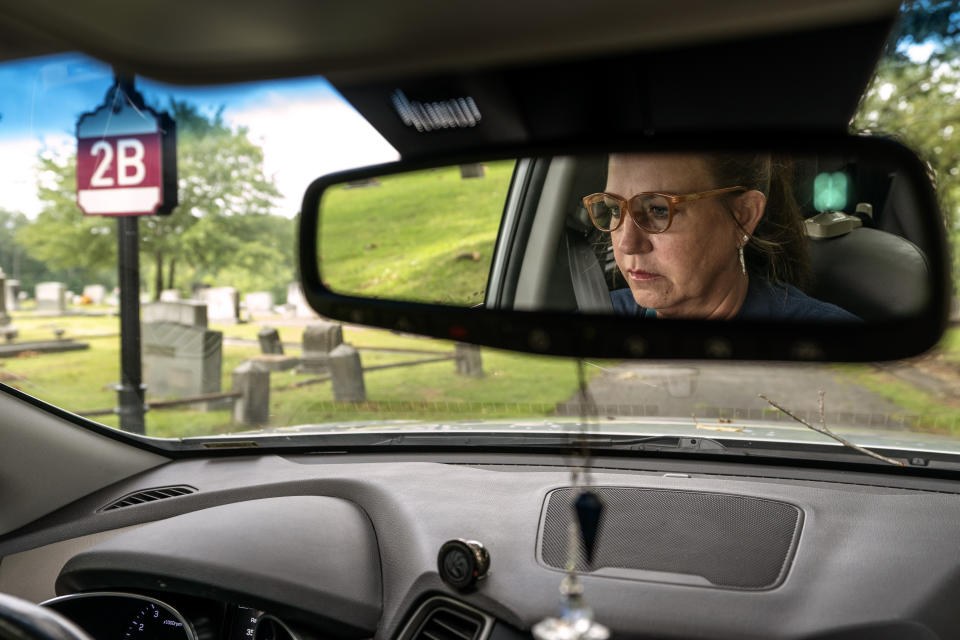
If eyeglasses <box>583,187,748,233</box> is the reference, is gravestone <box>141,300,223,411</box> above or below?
below

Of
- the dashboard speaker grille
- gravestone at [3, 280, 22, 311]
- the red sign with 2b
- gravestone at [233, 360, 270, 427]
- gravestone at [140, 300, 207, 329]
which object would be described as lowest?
gravestone at [233, 360, 270, 427]

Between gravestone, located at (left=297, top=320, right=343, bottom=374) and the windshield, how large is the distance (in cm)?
2

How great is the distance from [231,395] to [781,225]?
9219 millimetres

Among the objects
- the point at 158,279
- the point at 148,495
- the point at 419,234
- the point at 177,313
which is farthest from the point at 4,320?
the point at 419,234

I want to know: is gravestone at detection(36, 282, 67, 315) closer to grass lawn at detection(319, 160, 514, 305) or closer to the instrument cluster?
the instrument cluster

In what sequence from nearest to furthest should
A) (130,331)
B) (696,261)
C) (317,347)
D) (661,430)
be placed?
1. (696,261)
2. (661,430)
3. (130,331)
4. (317,347)

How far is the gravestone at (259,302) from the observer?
1197 centimetres

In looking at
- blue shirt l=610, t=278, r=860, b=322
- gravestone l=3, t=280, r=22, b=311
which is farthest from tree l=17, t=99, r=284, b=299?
blue shirt l=610, t=278, r=860, b=322

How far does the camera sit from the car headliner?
222 centimetres

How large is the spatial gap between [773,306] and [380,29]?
161 cm

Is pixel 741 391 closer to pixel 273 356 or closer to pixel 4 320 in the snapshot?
pixel 273 356

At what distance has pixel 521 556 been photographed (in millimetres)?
2838

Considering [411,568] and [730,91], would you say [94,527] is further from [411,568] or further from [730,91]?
[730,91]

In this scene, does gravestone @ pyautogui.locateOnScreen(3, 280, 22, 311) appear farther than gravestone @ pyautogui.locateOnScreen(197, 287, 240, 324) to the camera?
Yes
